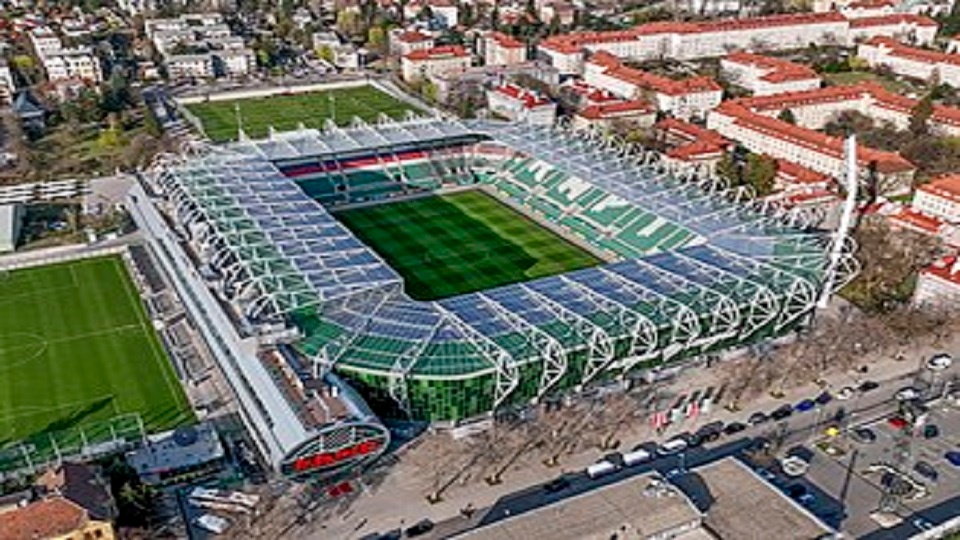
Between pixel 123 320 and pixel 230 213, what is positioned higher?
pixel 230 213

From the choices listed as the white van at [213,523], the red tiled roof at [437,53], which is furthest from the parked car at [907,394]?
the red tiled roof at [437,53]

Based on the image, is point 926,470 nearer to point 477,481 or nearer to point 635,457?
point 635,457

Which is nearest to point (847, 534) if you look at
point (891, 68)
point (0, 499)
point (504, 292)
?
point (504, 292)

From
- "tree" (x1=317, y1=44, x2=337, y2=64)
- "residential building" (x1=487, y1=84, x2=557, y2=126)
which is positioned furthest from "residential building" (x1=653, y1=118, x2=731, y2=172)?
"tree" (x1=317, y1=44, x2=337, y2=64)

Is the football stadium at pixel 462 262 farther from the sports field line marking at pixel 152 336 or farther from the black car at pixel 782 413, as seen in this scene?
the black car at pixel 782 413

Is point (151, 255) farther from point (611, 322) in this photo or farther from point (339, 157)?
point (611, 322)

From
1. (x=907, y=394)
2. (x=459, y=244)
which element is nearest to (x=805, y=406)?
(x=907, y=394)
